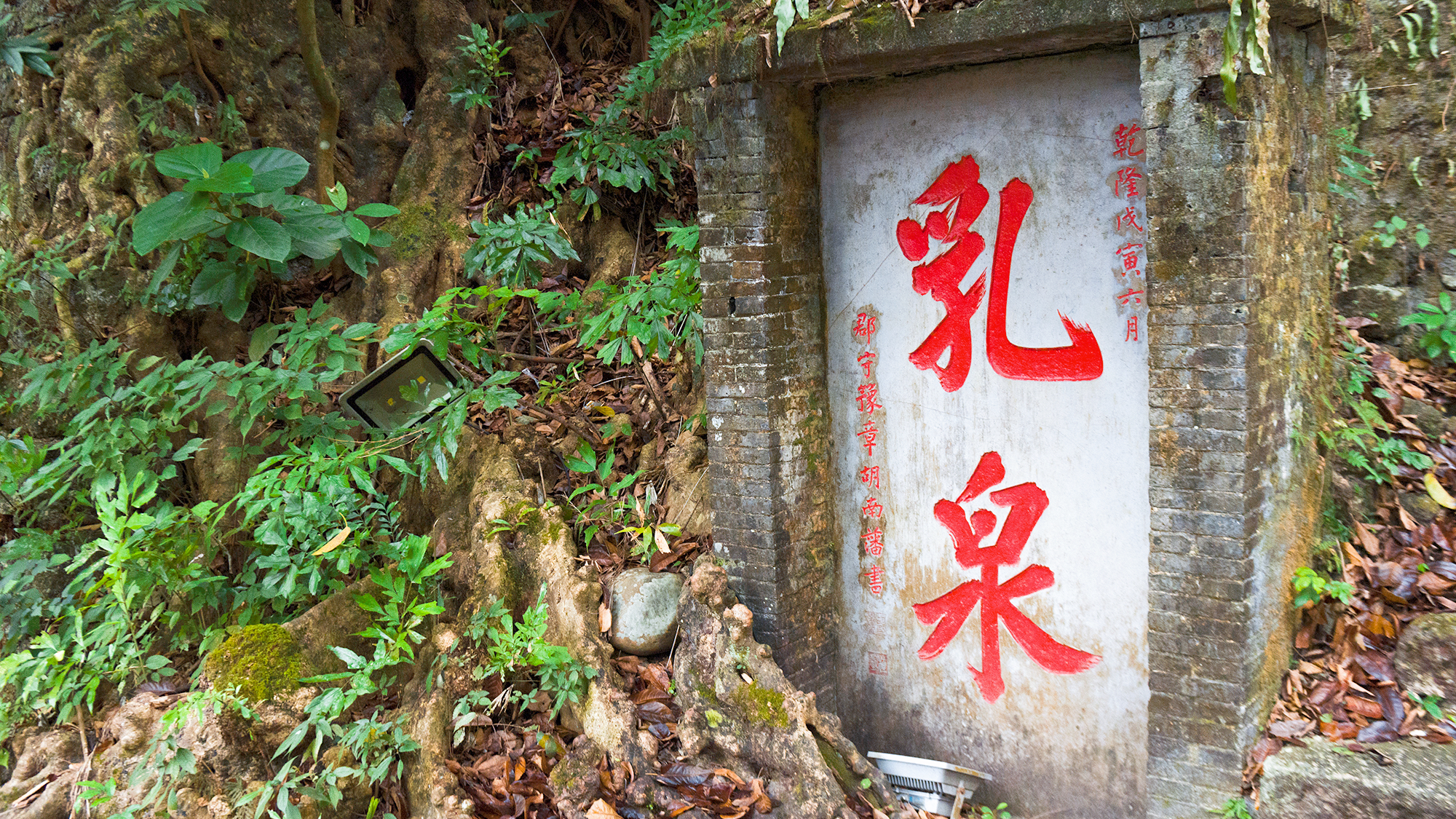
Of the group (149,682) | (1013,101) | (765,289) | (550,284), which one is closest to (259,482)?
(149,682)

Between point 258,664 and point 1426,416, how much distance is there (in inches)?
209

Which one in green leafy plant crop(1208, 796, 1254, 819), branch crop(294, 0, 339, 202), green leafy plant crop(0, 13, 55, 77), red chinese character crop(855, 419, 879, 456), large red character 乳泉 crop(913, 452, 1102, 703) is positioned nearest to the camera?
green leafy plant crop(1208, 796, 1254, 819)

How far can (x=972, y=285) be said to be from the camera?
3857 mm

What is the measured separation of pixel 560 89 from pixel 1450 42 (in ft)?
16.1

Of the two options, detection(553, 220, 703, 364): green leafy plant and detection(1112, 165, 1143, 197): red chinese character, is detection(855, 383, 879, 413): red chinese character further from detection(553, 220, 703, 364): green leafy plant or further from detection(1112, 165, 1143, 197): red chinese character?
detection(1112, 165, 1143, 197): red chinese character

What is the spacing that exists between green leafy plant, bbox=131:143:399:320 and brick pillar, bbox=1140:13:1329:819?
332 cm

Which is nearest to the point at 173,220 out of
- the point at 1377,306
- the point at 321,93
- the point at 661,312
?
the point at 321,93

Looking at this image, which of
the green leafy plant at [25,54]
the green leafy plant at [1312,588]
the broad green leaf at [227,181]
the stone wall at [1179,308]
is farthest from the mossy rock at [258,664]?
the green leafy plant at [1312,588]

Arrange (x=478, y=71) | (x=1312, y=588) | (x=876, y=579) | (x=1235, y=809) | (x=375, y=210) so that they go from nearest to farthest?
(x=1235, y=809)
(x=1312, y=588)
(x=876, y=579)
(x=375, y=210)
(x=478, y=71)

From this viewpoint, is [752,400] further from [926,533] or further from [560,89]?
[560,89]

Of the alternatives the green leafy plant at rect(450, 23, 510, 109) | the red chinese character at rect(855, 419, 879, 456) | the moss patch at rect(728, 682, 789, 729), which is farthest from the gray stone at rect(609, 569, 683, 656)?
the green leafy plant at rect(450, 23, 510, 109)

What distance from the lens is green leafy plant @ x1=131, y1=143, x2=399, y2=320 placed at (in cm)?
387

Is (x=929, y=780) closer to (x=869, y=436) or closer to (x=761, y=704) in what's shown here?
(x=761, y=704)

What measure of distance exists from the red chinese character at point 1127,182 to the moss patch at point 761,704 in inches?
95.3
